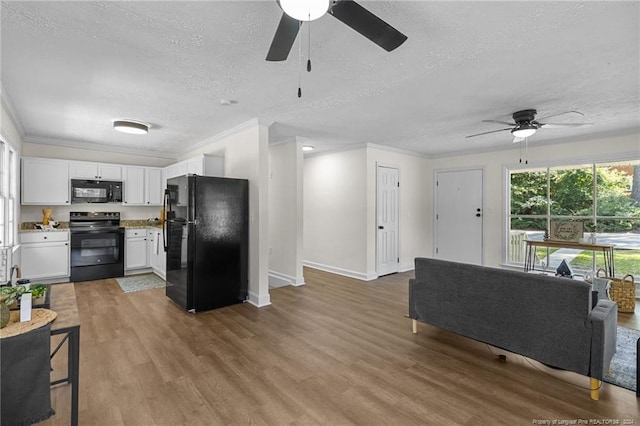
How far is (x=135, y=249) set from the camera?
580 centimetres

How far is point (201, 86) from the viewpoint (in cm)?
297

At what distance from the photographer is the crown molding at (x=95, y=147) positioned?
521 centimetres

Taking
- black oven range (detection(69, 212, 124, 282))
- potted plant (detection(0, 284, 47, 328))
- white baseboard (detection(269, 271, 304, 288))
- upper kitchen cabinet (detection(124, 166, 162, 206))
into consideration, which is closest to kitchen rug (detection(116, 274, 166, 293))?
black oven range (detection(69, 212, 124, 282))

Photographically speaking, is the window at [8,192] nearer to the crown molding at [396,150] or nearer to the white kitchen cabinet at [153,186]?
the white kitchen cabinet at [153,186]

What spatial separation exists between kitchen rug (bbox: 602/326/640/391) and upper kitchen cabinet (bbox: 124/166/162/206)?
22.4ft

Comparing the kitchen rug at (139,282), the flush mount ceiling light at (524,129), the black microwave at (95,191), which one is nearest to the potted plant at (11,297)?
the kitchen rug at (139,282)

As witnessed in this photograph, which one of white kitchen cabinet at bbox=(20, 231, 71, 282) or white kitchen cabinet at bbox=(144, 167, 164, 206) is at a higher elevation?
white kitchen cabinet at bbox=(144, 167, 164, 206)

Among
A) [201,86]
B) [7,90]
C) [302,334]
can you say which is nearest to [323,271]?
[302,334]

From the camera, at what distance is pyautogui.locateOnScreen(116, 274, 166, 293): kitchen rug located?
4.89 m

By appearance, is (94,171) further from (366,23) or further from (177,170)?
(366,23)

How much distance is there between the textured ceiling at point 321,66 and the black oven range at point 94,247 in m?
1.76

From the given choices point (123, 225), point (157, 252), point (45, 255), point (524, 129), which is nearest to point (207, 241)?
point (157, 252)

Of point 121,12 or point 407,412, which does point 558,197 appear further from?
point 121,12

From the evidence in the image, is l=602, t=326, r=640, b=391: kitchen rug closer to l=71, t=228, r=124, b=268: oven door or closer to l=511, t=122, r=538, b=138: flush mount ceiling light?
l=511, t=122, r=538, b=138: flush mount ceiling light
